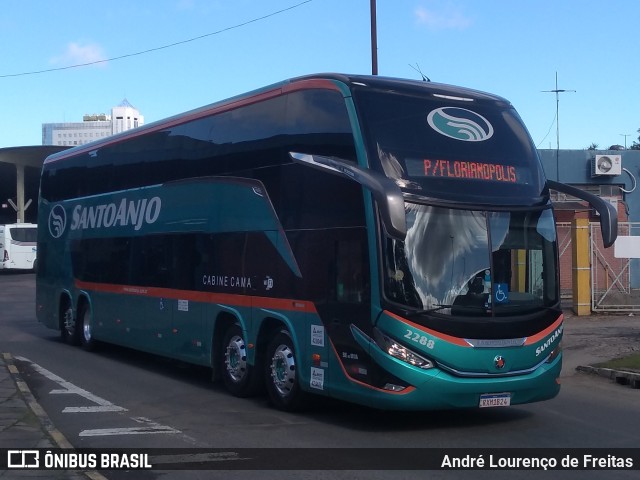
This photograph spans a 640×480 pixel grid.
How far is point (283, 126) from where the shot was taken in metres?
11.9

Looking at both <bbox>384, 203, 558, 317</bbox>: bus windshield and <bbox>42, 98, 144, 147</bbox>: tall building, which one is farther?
<bbox>42, 98, 144, 147</bbox>: tall building

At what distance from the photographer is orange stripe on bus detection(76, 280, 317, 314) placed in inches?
445

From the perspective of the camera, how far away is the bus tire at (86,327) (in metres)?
19.0

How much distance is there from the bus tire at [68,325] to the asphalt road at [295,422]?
3602 millimetres

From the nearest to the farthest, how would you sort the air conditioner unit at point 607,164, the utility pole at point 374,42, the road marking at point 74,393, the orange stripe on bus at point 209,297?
the orange stripe on bus at point 209,297 < the road marking at point 74,393 < the utility pole at point 374,42 < the air conditioner unit at point 607,164

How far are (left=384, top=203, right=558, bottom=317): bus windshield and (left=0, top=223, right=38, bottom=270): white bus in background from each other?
47.5m

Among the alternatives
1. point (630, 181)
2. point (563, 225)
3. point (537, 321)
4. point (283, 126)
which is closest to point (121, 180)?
point (283, 126)

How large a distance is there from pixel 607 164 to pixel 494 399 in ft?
87.8

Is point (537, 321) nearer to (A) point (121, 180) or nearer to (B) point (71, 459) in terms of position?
(B) point (71, 459)

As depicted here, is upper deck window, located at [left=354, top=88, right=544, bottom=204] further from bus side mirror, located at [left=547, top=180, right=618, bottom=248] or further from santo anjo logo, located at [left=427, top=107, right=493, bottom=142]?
bus side mirror, located at [left=547, top=180, right=618, bottom=248]

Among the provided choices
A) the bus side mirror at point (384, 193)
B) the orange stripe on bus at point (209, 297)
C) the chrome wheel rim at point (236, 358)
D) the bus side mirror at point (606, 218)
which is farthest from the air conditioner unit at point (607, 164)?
the bus side mirror at point (384, 193)

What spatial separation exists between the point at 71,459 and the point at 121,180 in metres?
9.54

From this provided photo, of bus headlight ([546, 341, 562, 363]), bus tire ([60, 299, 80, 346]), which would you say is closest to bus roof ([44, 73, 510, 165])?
bus headlight ([546, 341, 562, 363])

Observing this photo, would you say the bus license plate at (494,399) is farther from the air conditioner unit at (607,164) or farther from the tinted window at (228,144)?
the air conditioner unit at (607,164)
